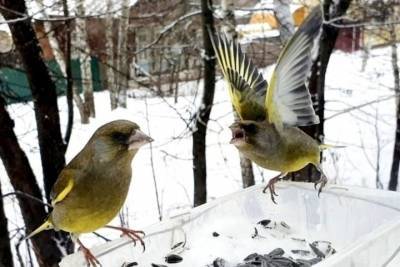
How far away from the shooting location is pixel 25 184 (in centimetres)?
466

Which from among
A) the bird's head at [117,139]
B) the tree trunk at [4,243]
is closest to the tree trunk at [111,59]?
the tree trunk at [4,243]

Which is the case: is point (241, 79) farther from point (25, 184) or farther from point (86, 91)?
point (86, 91)

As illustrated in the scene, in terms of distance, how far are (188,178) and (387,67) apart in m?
4.17

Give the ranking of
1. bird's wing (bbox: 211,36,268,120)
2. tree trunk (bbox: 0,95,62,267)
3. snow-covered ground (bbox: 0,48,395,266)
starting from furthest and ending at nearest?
1. snow-covered ground (bbox: 0,48,395,266)
2. tree trunk (bbox: 0,95,62,267)
3. bird's wing (bbox: 211,36,268,120)

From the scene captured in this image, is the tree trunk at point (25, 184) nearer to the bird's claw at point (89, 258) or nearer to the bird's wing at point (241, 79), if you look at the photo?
the bird's wing at point (241, 79)

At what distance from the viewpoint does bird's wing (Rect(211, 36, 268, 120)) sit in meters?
2.28

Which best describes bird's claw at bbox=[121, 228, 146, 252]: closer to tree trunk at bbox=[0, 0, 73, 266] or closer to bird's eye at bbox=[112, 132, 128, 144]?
bird's eye at bbox=[112, 132, 128, 144]

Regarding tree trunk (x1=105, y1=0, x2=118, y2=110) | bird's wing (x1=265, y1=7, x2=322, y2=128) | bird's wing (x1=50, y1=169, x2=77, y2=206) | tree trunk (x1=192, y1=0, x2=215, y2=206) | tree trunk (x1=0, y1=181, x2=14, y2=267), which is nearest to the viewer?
bird's wing (x1=50, y1=169, x2=77, y2=206)

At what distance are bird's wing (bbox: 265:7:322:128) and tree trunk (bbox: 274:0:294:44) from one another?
2.99 metres

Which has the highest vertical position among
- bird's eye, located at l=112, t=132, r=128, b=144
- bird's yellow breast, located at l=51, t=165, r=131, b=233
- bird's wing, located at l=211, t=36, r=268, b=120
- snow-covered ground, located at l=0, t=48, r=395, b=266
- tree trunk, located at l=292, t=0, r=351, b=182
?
bird's eye, located at l=112, t=132, r=128, b=144

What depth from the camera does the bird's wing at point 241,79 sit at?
7.48 feet

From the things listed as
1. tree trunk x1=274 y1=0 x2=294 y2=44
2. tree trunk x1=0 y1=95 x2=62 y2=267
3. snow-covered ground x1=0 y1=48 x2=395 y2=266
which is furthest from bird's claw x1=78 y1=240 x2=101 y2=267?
snow-covered ground x1=0 y1=48 x2=395 y2=266

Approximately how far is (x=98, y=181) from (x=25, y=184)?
3226mm

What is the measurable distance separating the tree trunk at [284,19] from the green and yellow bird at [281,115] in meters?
2.85
